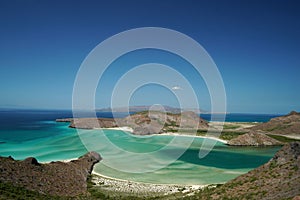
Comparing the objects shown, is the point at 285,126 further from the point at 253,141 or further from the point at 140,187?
the point at 140,187

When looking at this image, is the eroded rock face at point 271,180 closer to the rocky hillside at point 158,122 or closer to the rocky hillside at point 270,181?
the rocky hillside at point 270,181

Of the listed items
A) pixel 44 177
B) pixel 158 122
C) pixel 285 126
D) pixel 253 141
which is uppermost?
pixel 285 126

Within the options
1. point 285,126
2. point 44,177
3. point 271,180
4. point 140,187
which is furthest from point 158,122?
Result: point 271,180

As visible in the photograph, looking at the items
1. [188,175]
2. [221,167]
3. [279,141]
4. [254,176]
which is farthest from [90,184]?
[279,141]

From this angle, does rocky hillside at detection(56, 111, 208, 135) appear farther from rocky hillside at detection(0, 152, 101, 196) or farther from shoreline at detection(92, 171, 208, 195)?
rocky hillside at detection(0, 152, 101, 196)

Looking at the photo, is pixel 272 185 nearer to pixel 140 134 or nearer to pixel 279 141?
pixel 279 141

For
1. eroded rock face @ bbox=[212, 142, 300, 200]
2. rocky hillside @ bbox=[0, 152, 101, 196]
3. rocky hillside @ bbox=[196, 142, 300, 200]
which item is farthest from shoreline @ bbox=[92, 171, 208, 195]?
eroded rock face @ bbox=[212, 142, 300, 200]

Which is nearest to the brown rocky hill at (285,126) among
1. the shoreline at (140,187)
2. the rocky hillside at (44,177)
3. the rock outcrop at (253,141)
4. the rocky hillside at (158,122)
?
the rock outcrop at (253,141)
